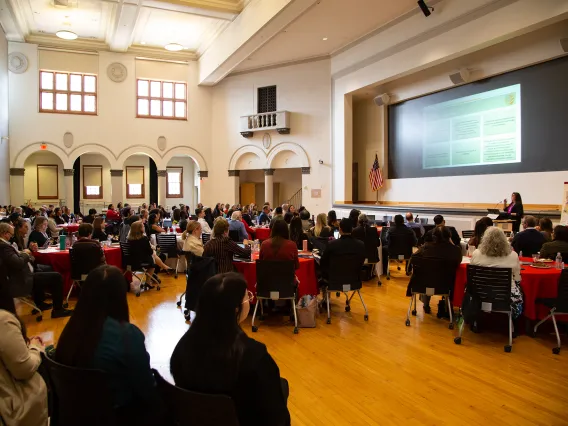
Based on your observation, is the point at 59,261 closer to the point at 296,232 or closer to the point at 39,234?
the point at 39,234

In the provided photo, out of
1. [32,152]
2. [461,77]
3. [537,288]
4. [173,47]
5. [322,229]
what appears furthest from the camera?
[173,47]

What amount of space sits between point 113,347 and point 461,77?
11990 millimetres

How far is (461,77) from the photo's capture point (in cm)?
1184

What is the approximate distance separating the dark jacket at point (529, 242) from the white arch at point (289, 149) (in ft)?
36.9

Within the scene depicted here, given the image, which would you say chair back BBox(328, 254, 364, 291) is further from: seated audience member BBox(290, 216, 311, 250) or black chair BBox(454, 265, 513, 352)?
black chair BBox(454, 265, 513, 352)

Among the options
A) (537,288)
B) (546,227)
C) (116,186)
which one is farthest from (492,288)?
(116,186)

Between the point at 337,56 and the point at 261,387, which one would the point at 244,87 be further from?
the point at 261,387

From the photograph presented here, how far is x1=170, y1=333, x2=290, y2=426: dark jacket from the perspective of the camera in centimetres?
181

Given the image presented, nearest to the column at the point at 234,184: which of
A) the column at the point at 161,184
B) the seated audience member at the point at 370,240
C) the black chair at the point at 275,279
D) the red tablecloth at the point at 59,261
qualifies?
the column at the point at 161,184

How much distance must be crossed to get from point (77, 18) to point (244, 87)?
647cm

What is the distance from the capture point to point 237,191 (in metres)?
19.3

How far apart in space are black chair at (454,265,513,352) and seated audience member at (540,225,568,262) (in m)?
1.32

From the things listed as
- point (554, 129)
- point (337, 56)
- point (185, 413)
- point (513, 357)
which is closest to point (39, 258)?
point (185, 413)

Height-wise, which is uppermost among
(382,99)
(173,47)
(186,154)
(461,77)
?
(173,47)
